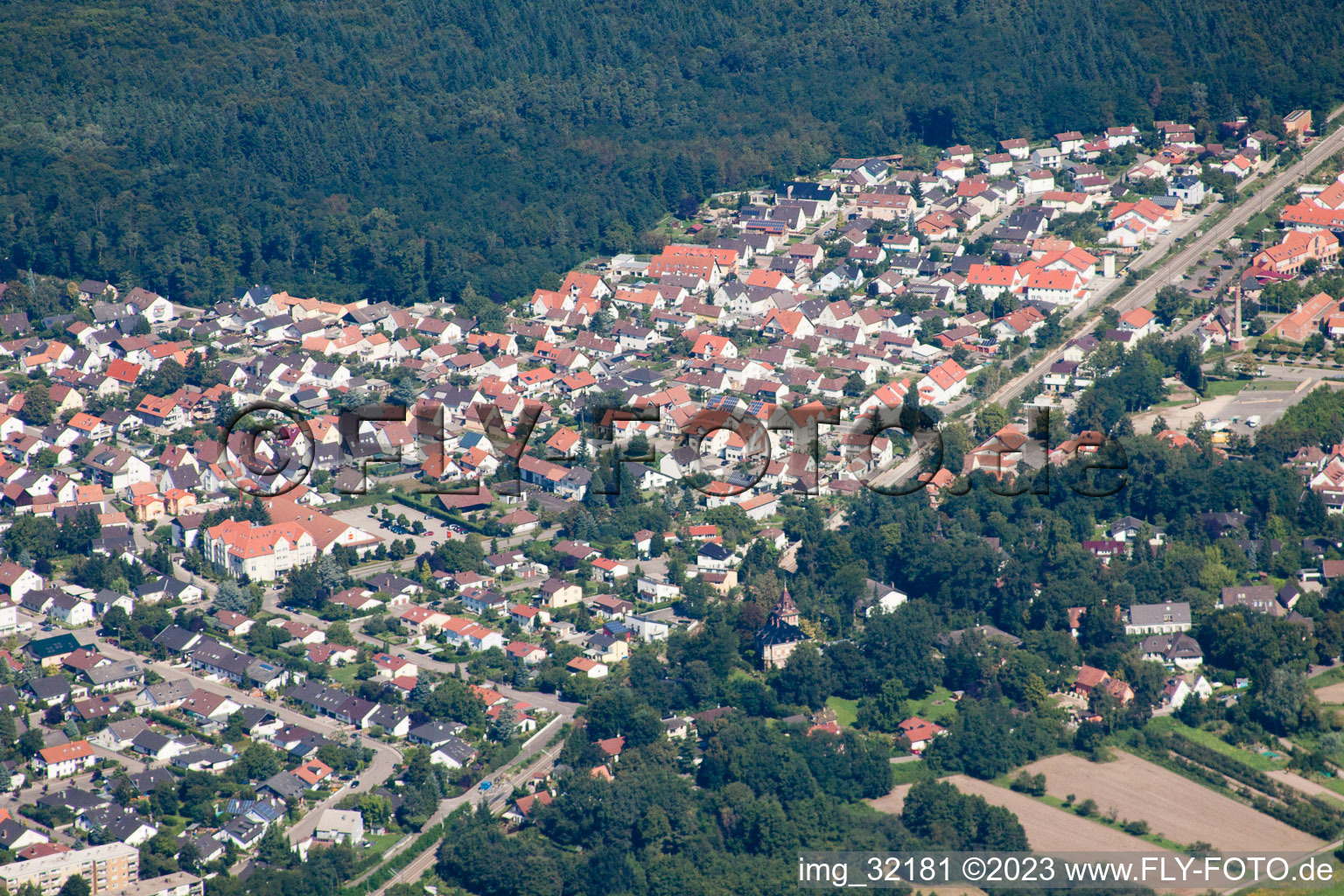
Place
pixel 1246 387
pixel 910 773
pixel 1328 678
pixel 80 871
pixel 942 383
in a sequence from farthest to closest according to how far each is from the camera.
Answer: pixel 942 383, pixel 1246 387, pixel 1328 678, pixel 910 773, pixel 80 871

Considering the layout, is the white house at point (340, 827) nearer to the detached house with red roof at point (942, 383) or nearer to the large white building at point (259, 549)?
the large white building at point (259, 549)

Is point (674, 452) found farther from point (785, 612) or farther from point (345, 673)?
point (345, 673)

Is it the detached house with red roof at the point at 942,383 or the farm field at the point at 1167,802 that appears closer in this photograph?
the farm field at the point at 1167,802

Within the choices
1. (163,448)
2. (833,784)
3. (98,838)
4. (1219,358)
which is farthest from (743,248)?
(98,838)

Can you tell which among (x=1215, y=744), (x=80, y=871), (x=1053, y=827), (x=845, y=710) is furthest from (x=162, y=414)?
(x=1215, y=744)

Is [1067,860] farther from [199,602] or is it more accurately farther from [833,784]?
[199,602]

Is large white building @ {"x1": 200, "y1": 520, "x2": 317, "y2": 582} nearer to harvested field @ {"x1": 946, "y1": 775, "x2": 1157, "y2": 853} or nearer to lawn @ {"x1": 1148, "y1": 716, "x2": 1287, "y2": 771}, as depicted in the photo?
harvested field @ {"x1": 946, "y1": 775, "x2": 1157, "y2": 853}

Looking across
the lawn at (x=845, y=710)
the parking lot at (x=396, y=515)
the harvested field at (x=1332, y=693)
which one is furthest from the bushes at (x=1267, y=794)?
the parking lot at (x=396, y=515)
